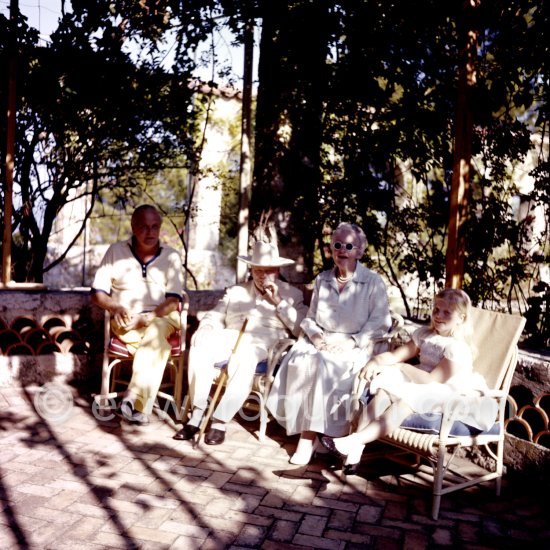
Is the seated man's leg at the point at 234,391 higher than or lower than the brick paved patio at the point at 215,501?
higher

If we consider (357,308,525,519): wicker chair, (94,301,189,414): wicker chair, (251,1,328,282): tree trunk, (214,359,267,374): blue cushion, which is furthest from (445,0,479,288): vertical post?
(94,301,189,414): wicker chair

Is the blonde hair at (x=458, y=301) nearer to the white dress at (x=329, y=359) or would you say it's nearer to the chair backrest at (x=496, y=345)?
the chair backrest at (x=496, y=345)

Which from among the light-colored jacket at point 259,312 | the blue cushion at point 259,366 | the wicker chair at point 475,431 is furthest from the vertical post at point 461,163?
the blue cushion at point 259,366

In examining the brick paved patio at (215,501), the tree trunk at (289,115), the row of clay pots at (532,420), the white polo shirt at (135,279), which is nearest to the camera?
the brick paved patio at (215,501)

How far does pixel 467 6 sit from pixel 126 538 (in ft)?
12.6

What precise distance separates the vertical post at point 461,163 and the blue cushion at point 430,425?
1213mm

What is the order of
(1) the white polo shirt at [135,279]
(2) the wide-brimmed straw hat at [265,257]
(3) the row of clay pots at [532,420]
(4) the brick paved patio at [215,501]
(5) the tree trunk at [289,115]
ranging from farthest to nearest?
(5) the tree trunk at [289,115], (1) the white polo shirt at [135,279], (2) the wide-brimmed straw hat at [265,257], (3) the row of clay pots at [532,420], (4) the brick paved patio at [215,501]

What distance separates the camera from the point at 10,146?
5504 mm

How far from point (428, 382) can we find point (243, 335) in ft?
4.57

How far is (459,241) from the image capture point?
444 cm

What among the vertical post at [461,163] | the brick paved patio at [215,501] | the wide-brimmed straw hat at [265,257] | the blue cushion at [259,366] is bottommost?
the brick paved patio at [215,501]

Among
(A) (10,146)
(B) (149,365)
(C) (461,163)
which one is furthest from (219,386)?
(A) (10,146)

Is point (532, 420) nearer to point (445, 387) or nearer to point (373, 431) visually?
point (445, 387)

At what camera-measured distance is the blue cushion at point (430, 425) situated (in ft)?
11.3
